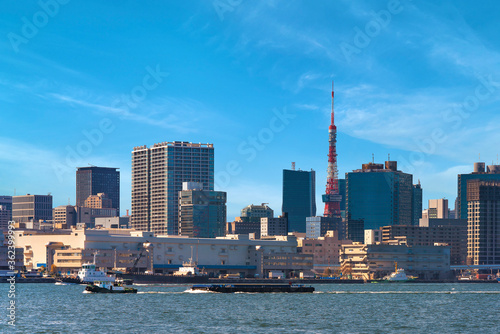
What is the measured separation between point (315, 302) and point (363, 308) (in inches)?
653

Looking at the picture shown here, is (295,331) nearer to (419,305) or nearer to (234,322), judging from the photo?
(234,322)

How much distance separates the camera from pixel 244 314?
143875mm

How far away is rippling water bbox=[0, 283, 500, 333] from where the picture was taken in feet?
397

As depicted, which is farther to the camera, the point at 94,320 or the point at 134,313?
the point at 134,313

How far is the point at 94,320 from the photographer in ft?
424

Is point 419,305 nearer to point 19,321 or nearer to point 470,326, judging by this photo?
point 470,326

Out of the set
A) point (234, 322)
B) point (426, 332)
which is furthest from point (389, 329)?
point (234, 322)

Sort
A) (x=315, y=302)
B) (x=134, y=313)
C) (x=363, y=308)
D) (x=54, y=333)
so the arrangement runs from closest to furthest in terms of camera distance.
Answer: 1. (x=54, y=333)
2. (x=134, y=313)
3. (x=363, y=308)
4. (x=315, y=302)

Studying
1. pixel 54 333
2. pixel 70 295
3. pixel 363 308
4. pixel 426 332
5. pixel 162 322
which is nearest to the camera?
pixel 54 333

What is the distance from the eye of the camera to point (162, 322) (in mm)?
127312

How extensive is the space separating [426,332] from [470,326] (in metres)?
12.1

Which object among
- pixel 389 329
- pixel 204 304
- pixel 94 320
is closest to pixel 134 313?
pixel 94 320

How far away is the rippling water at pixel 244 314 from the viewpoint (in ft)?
397

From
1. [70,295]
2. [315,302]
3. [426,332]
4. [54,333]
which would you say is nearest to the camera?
[54,333]
